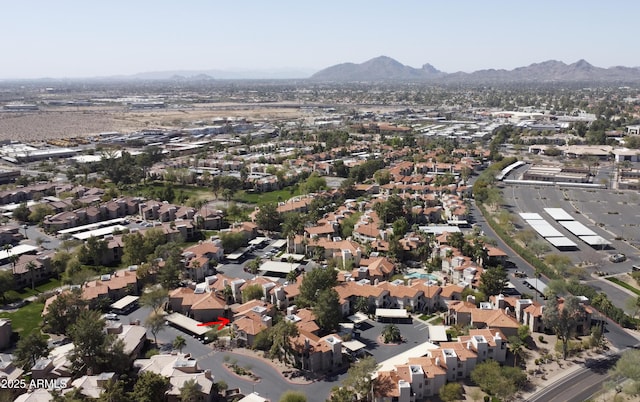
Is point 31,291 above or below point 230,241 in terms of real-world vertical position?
below

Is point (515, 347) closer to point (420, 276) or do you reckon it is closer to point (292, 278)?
point (420, 276)

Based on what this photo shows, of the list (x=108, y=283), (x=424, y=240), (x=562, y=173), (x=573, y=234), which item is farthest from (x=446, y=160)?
(x=108, y=283)

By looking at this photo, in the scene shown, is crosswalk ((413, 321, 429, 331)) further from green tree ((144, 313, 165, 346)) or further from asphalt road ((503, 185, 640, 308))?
green tree ((144, 313, 165, 346))

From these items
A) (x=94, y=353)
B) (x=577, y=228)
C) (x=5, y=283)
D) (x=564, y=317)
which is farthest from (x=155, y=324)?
(x=577, y=228)

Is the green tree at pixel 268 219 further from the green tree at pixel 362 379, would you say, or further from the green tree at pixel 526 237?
the green tree at pixel 362 379

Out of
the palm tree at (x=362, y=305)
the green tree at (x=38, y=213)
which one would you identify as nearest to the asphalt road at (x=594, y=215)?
the palm tree at (x=362, y=305)

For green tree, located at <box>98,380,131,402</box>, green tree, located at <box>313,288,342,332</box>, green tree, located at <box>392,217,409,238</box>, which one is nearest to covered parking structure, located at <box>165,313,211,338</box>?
green tree, located at <box>313,288,342,332</box>
